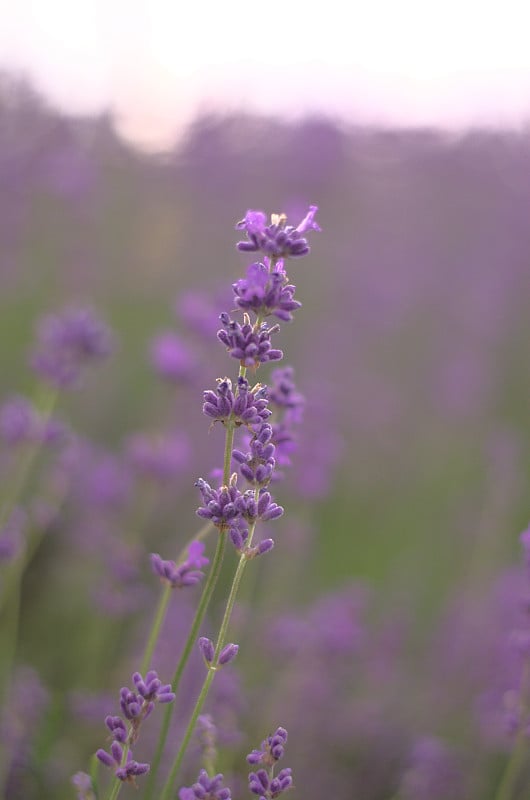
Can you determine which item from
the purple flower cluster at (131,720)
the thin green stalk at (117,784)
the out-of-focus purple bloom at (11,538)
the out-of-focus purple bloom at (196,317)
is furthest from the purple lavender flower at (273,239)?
the out-of-focus purple bloom at (196,317)

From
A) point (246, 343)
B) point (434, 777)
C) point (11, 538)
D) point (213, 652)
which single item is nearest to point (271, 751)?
point (213, 652)

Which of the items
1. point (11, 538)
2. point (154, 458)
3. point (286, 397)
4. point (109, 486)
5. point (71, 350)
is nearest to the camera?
point (286, 397)

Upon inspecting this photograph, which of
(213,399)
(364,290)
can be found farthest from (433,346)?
(213,399)

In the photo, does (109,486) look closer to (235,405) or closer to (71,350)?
(71,350)

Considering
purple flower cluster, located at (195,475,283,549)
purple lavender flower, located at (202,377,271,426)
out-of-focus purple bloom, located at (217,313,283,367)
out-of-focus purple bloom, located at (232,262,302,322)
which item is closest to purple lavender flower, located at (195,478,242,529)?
purple flower cluster, located at (195,475,283,549)

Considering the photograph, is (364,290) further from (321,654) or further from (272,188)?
(321,654)

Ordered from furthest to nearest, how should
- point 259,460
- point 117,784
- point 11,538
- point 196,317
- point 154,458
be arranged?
point 196,317, point 154,458, point 11,538, point 259,460, point 117,784

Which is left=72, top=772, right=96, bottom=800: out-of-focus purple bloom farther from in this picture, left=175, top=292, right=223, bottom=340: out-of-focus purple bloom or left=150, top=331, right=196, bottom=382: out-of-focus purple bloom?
left=175, top=292, right=223, bottom=340: out-of-focus purple bloom
